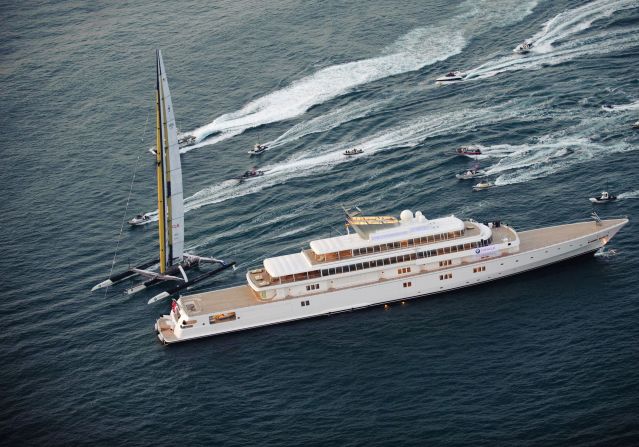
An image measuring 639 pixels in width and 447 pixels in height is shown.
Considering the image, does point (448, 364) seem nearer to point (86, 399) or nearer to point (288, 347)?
point (288, 347)

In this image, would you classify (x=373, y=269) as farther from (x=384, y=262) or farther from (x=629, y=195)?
(x=629, y=195)

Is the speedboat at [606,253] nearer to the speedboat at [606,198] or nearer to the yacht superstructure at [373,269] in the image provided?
the yacht superstructure at [373,269]

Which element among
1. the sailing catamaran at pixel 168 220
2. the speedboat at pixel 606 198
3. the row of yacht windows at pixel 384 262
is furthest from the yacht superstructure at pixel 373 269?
the sailing catamaran at pixel 168 220

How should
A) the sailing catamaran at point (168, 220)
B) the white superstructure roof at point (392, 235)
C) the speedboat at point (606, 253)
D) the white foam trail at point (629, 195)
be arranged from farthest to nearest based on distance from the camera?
1. the white foam trail at point (629, 195)
2. the sailing catamaran at point (168, 220)
3. the speedboat at point (606, 253)
4. the white superstructure roof at point (392, 235)

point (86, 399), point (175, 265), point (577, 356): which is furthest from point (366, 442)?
point (175, 265)

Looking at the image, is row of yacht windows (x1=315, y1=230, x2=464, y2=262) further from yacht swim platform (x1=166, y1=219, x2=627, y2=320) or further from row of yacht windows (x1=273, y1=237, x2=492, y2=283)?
row of yacht windows (x1=273, y1=237, x2=492, y2=283)

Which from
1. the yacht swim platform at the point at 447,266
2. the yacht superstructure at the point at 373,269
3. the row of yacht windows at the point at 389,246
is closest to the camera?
the yacht superstructure at the point at 373,269
